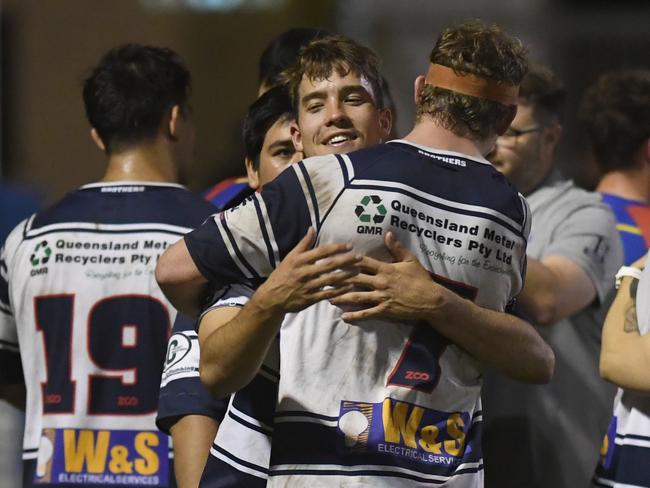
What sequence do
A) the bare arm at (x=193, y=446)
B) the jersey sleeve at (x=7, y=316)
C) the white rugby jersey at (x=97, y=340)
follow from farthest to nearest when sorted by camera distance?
the jersey sleeve at (x=7, y=316), the white rugby jersey at (x=97, y=340), the bare arm at (x=193, y=446)

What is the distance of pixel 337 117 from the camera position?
373 cm

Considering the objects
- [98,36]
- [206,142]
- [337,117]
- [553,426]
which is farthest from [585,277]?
[98,36]

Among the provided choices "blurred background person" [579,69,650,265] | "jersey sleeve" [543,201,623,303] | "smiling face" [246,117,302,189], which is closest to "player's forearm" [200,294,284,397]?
"smiling face" [246,117,302,189]

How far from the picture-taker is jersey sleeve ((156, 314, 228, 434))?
3979 millimetres

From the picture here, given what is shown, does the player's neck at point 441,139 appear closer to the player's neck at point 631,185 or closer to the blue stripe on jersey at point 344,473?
the blue stripe on jersey at point 344,473

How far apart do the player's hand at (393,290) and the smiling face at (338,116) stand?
0.51 metres

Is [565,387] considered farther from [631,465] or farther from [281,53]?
[281,53]

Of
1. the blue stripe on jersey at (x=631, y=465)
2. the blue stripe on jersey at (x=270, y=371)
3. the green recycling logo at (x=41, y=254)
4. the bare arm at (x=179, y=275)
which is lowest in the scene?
the blue stripe on jersey at (x=631, y=465)

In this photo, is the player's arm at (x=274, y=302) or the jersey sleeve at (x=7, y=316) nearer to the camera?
the player's arm at (x=274, y=302)

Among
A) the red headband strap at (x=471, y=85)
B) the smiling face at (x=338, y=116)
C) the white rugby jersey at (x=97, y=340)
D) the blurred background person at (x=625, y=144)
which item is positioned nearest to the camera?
the red headband strap at (x=471, y=85)

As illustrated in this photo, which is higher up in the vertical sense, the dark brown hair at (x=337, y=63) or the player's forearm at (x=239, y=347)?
the dark brown hair at (x=337, y=63)

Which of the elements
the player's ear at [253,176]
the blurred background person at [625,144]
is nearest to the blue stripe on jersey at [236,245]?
the player's ear at [253,176]

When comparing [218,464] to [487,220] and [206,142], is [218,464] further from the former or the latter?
[206,142]

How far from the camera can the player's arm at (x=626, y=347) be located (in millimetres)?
3783
